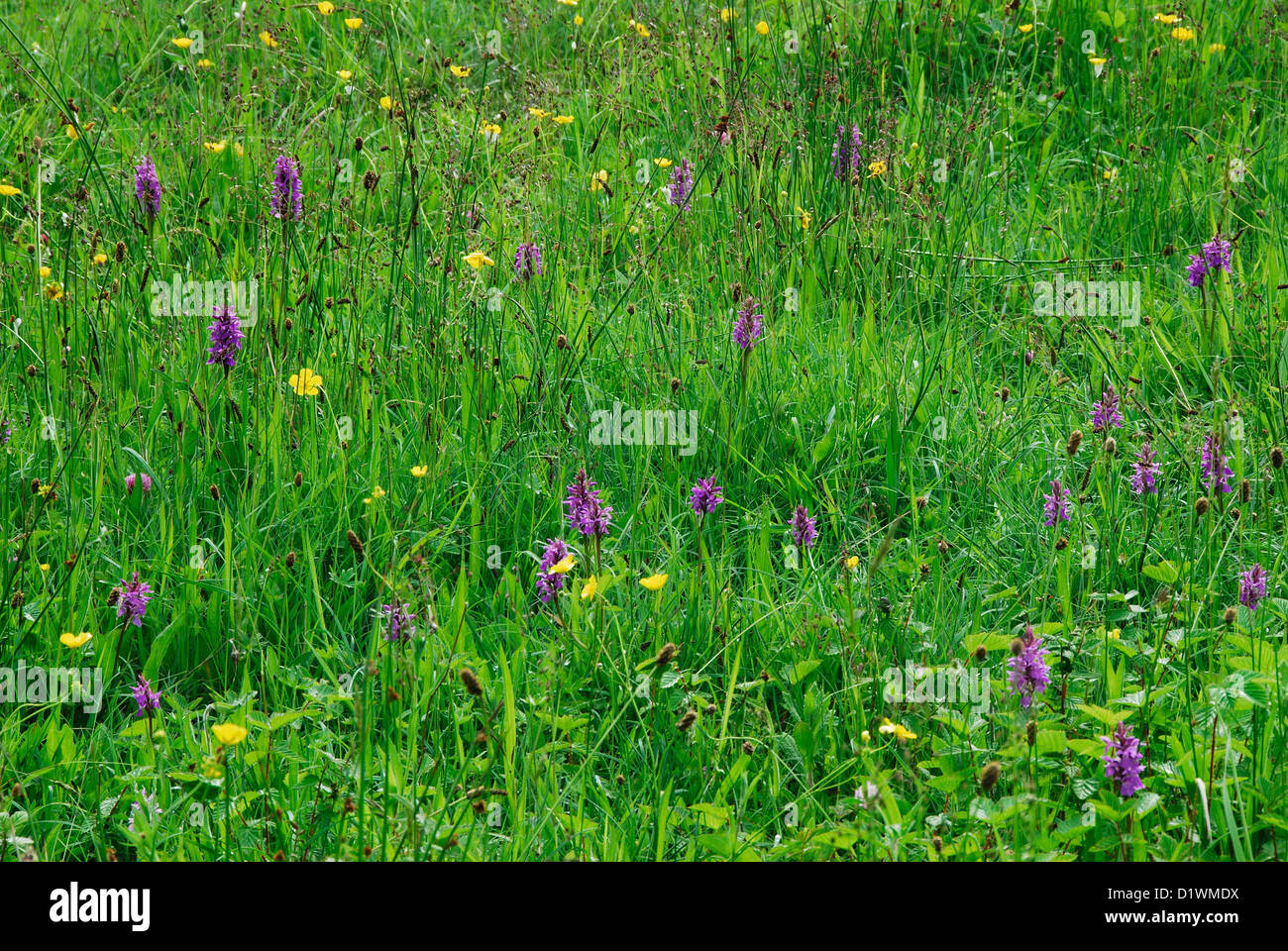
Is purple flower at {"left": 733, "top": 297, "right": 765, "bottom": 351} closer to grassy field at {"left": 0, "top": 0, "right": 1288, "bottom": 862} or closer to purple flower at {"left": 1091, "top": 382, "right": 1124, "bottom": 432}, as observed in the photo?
grassy field at {"left": 0, "top": 0, "right": 1288, "bottom": 862}

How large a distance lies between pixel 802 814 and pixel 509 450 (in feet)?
4.19

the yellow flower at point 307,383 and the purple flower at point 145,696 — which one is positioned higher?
the yellow flower at point 307,383

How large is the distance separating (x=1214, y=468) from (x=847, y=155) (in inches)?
80.3

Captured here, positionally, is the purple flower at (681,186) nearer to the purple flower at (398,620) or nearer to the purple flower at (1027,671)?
the purple flower at (398,620)

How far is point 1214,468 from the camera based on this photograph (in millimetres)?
2451

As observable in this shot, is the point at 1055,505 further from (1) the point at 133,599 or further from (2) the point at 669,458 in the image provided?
(1) the point at 133,599

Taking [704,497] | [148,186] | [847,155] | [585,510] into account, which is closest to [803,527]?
[704,497]

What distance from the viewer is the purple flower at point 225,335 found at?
9.59 feet

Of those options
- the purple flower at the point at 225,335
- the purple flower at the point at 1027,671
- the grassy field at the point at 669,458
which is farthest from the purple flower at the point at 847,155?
the purple flower at the point at 1027,671

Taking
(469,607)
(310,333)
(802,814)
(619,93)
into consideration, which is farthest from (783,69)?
(802,814)

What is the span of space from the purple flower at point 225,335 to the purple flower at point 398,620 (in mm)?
992

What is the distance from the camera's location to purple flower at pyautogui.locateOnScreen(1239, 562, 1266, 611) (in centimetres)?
228
